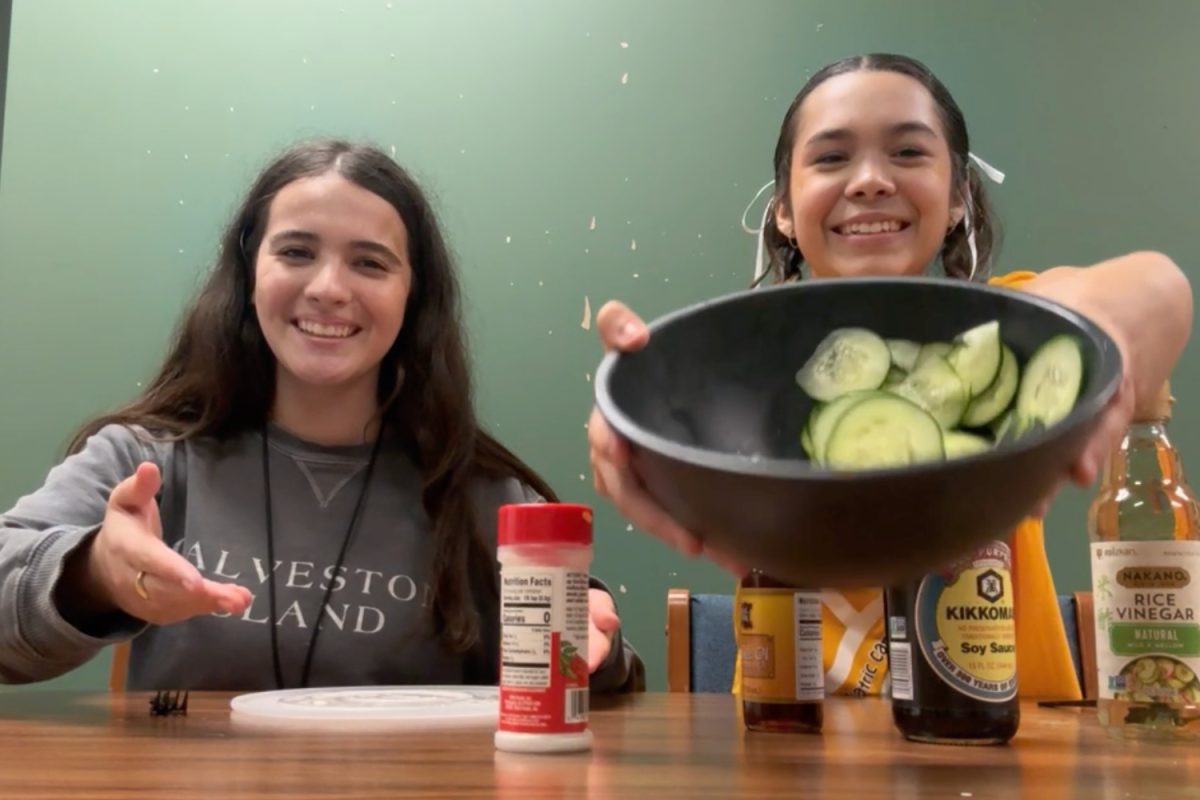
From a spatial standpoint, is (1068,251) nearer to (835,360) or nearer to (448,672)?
(448,672)

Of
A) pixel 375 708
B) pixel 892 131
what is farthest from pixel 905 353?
pixel 892 131

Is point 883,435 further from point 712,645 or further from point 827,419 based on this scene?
point 712,645

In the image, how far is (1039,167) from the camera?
191 centimetres

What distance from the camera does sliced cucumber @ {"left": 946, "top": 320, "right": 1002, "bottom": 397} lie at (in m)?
0.54

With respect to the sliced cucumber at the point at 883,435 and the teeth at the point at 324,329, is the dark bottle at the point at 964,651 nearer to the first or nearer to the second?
the sliced cucumber at the point at 883,435

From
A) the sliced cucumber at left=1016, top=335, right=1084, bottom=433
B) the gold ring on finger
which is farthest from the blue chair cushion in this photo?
the sliced cucumber at left=1016, top=335, right=1084, bottom=433

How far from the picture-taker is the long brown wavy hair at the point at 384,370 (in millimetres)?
1328

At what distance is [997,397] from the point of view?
537mm

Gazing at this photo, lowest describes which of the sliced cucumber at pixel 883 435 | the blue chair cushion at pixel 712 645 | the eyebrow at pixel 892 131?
the blue chair cushion at pixel 712 645

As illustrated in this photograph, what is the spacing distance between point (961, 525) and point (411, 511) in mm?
994

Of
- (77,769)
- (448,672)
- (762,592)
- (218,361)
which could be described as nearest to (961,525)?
(762,592)

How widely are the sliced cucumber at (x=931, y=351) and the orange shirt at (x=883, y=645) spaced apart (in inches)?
22.0

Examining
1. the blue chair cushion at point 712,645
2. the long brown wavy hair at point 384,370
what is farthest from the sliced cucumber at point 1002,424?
the blue chair cushion at point 712,645

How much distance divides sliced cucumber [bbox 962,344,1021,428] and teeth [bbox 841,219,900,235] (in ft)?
1.82
